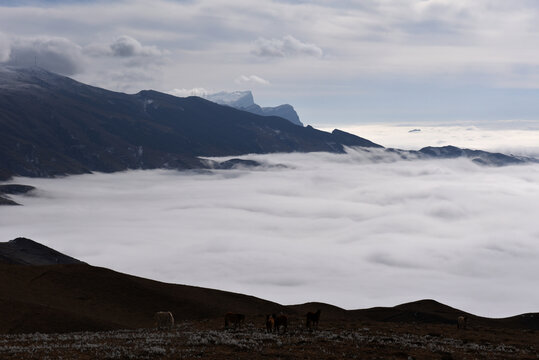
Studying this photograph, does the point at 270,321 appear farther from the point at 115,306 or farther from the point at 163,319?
the point at 115,306

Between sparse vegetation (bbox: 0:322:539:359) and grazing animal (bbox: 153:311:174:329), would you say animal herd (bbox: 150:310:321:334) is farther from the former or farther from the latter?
sparse vegetation (bbox: 0:322:539:359)

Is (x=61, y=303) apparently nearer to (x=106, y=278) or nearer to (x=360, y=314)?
(x=106, y=278)

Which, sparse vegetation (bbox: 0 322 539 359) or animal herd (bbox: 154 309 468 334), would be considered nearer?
sparse vegetation (bbox: 0 322 539 359)

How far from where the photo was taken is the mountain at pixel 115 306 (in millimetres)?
65438

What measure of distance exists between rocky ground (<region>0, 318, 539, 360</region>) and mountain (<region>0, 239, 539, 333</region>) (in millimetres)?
13387

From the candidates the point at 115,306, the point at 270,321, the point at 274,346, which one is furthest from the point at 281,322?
the point at 115,306


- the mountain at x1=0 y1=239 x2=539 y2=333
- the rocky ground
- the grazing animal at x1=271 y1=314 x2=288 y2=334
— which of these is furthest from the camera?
the mountain at x1=0 y1=239 x2=539 y2=333

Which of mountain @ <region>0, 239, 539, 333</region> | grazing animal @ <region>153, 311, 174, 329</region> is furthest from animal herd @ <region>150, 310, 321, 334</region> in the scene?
mountain @ <region>0, 239, 539, 333</region>

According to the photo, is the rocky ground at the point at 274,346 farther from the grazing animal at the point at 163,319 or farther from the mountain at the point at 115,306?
the mountain at the point at 115,306

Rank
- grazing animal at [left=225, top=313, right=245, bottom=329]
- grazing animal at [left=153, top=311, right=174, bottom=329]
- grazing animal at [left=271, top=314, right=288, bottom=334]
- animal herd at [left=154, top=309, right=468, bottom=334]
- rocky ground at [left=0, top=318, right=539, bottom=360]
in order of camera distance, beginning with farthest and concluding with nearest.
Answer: grazing animal at [left=153, top=311, right=174, bottom=329]
grazing animal at [left=225, top=313, right=245, bottom=329]
animal herd at [left=154, top=309, right=468, bottom=334]
grazing animal at [left=271, top=314, right=288, bottom=334]
rocky ground at [left=0, top=318, right=539, bottom=360]

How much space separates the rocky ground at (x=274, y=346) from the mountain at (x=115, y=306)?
13.4m

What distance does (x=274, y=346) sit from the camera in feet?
133

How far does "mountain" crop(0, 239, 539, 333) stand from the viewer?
65438mm

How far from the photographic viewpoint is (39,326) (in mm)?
62469
